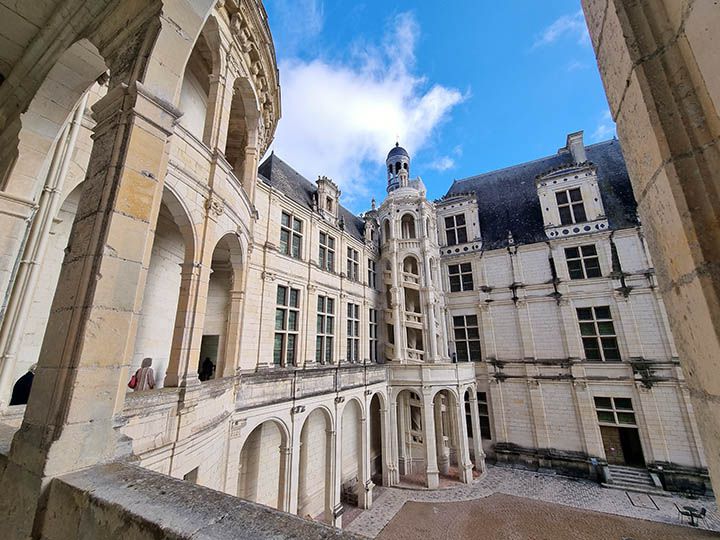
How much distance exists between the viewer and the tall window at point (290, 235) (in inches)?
451

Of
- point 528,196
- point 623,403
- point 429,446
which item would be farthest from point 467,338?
point 528,196

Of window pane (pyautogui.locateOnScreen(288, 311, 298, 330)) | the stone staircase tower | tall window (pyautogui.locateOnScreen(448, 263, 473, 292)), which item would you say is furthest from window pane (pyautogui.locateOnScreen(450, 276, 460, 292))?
window pane (pyautogui.locateOnScreen(288, 311, 298, 330))

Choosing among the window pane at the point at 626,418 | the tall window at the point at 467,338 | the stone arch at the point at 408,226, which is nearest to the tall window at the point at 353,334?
the stone arch at the point at 408,226

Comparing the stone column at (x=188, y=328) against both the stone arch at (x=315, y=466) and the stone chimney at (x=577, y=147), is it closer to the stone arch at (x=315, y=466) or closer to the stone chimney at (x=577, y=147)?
the stone arch at (x=315, y=466)

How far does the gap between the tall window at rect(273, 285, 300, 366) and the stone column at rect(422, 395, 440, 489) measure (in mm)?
6495

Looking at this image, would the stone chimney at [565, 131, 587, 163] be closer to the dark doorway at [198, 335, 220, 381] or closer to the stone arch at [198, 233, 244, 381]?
the stone arch at [198, 233, 244, 381]

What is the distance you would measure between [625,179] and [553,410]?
1227 centimetres

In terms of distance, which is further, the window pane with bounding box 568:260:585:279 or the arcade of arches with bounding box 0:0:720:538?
A: the window pane with bounding box 568:260:585:279

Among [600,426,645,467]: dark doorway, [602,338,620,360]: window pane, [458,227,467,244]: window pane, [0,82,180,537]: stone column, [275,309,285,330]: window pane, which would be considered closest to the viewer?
[0,82,180,537]: stone column

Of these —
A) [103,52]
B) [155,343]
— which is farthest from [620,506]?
[103,52]

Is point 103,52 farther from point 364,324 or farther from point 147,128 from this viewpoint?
point 364,324

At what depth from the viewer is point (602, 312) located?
48.4 feet

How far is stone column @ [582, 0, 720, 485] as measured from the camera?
1.03 metres

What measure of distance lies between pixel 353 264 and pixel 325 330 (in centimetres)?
411
